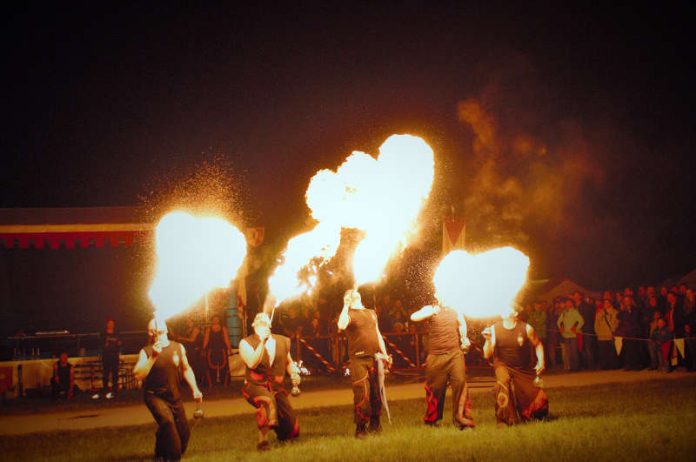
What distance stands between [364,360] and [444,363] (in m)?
1.09

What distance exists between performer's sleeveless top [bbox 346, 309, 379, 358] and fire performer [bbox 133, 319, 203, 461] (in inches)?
92.9

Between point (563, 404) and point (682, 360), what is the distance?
18.8 feet

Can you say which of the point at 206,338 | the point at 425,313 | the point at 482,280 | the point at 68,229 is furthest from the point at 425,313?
the point at 68,229

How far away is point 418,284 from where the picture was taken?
21406 mm

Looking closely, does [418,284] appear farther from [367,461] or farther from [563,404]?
[367,461]

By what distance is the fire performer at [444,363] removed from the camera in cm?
1050

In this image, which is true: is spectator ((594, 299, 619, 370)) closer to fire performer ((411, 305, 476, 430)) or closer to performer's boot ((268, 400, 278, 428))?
fire performer ((411, 305, 476, 430))

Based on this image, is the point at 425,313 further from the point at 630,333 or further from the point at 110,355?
the point at 110,355

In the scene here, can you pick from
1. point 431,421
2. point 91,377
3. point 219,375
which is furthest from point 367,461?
point 91,377

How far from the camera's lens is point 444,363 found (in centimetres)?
1081

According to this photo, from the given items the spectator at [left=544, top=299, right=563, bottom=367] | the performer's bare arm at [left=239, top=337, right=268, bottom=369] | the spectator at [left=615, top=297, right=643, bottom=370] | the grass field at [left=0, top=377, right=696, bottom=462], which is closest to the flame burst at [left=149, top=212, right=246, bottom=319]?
the grass field at [left=0, top=377, right=696, bottom=462]

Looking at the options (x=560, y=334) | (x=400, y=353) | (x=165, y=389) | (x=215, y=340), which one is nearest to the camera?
(x=165, y=389)

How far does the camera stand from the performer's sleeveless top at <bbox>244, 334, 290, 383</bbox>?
1000cm

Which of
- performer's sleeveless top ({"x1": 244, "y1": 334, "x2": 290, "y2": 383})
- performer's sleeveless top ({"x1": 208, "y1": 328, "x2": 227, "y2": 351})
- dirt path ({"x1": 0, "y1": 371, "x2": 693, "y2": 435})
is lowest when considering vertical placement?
dirt path ({"x1": 0, "y1": 371, "x2": 693, "y2": 435})
